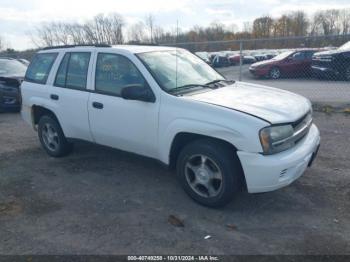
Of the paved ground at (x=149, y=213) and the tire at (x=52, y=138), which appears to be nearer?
the paved ground at (x=149, y=213)

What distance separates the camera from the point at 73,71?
16.0 feet

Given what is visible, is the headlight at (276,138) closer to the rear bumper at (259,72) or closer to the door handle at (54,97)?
the door handle at (54,97)

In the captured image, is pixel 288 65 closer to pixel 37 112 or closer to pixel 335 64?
pixel 335 64

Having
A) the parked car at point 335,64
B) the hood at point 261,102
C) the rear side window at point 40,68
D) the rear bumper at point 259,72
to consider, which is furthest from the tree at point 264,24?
the hood at point 261,102

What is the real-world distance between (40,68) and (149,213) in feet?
10.8

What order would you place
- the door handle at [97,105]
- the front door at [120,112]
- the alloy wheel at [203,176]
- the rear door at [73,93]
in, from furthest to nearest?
the rear door at [73,93], the door handle at [97,105], the front door at [120,112], the alloy wheel at [203,176]

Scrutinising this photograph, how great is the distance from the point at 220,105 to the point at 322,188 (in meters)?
1.78

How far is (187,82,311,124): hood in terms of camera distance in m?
3.36

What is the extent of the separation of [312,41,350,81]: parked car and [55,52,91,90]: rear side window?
10048 millimetres

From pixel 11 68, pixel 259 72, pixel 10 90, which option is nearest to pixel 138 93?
pixel 10 90

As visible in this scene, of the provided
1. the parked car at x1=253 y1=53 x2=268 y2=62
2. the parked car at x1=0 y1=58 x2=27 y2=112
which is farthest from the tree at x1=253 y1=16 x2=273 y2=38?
the parked car at x1=0 y1=58 x2=27 y2=112

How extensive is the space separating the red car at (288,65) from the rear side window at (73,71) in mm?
12946

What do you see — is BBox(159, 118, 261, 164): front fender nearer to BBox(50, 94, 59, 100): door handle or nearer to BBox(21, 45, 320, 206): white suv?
BBox(21, 45, 320, 206): white suv

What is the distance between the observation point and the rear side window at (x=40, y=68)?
527 cm
